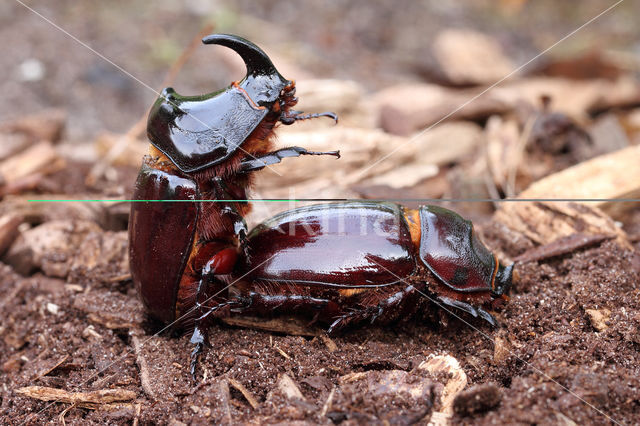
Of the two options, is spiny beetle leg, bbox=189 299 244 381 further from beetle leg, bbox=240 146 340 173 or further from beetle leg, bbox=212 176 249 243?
beetle leg, bbox=240 146 340 173

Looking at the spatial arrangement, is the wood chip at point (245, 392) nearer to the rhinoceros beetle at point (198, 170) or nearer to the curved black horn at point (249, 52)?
the rhinoceros beetle at point (198, 170)

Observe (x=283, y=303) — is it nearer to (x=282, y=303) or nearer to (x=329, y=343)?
(x=282, y=303)

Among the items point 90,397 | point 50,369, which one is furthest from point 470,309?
point 50,369

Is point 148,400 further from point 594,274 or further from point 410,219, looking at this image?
point 594,274

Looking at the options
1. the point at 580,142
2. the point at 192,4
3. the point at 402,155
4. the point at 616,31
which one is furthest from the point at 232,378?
the point at 616,31

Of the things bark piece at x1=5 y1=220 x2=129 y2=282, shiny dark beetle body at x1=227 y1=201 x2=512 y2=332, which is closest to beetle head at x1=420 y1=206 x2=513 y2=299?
shiny dark beetle body at x1=227 y1=201 x2=512 y2=332

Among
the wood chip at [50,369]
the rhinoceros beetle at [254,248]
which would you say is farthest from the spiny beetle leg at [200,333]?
the wood chip at [50,369]
